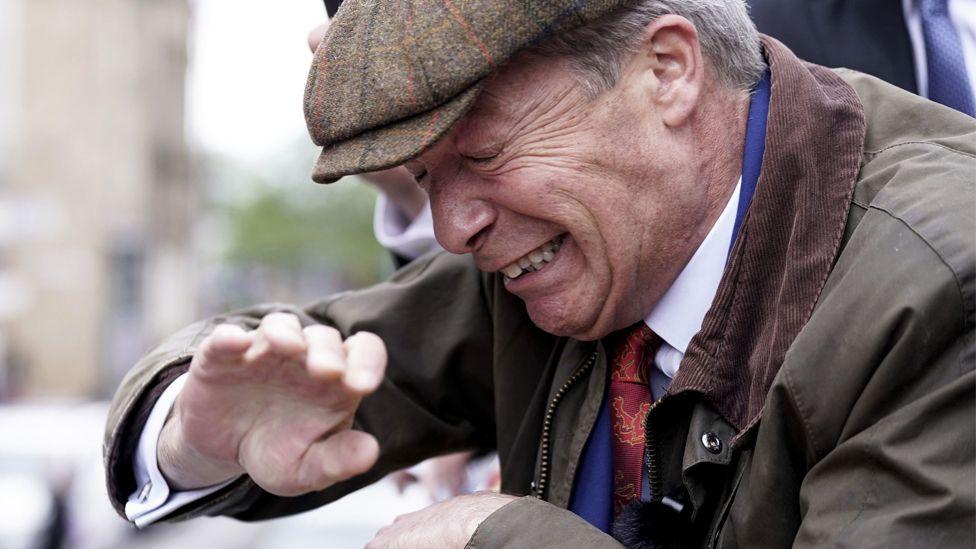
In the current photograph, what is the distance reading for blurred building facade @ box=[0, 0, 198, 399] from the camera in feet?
85.6

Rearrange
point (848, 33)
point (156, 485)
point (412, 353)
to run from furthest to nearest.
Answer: point (848, 33)
point (412, 353)
point (156, 485)

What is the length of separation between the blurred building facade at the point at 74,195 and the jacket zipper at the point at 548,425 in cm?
2334

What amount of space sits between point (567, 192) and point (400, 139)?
35 centimetres

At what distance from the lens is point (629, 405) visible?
241cm

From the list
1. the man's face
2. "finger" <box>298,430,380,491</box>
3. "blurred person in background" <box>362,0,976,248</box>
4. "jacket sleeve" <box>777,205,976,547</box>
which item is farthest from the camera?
"blurred person in background" <box>362,0,976,248</box>

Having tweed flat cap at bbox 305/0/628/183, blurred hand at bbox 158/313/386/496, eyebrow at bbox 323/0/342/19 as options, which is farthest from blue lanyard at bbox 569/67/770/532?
eyebrow at bbox 323/0/342/19

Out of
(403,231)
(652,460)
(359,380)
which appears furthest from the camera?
(403,231)

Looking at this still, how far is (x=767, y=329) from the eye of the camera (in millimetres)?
2049

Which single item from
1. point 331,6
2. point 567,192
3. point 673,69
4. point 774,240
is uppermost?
point 331,6

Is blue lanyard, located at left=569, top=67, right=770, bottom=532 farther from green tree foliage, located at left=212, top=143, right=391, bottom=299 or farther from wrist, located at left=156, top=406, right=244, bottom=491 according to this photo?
green tree foliage, located at left=212, top=143, right=391, bottom=299

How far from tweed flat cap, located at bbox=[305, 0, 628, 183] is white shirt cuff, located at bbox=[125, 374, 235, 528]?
2.56ft

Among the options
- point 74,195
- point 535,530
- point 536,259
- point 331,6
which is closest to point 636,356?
point 536,259

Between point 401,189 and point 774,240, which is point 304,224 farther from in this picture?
point 774,240

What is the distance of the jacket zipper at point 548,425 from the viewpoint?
8.32ft
